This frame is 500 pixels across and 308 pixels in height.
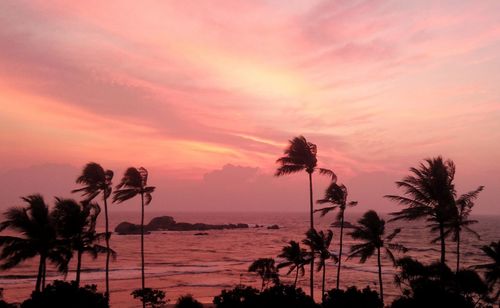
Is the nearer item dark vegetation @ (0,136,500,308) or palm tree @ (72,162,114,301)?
dark vegetation @ (0,136,500,308)

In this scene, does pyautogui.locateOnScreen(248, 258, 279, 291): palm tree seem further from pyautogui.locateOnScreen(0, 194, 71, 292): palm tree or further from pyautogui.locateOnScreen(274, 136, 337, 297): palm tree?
pyautogui.locateOnScreen(0, 194, 71, 292): palm tree

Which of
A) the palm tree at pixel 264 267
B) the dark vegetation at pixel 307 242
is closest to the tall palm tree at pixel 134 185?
the dark vegetation at pixel 307 242

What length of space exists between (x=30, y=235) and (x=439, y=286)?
24.8m

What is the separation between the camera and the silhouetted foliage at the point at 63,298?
20.4 m

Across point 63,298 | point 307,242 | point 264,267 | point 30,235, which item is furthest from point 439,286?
point 264,267

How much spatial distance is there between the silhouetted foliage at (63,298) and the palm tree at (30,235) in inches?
199

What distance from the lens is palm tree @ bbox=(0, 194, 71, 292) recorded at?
25562 millimetres

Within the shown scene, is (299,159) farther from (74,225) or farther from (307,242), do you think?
(74,225)

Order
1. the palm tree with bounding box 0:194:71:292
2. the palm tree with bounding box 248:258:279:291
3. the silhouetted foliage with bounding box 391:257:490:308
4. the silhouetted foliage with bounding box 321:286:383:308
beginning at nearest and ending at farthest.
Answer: the silhouetted foliage with bounding box 391:257:490:308, the silhouetted foliage with bounding box 321:286:383:308, the palm tree with bounding box 0:194:71:292, the palm tree with bounding box 248:258:279:291

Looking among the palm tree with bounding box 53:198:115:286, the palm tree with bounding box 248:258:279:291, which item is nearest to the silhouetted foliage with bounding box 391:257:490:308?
the palm tree with bounding box 53:198:115:286

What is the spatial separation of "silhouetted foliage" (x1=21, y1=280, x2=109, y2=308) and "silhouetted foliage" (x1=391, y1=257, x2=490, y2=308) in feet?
53.2

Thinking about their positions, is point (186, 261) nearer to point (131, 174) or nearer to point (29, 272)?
point (29, 272)

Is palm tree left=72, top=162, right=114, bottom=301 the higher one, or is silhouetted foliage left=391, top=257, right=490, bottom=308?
palm tree left=72, top=162, right=114, bottom=301

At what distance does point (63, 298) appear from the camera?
20688mm
